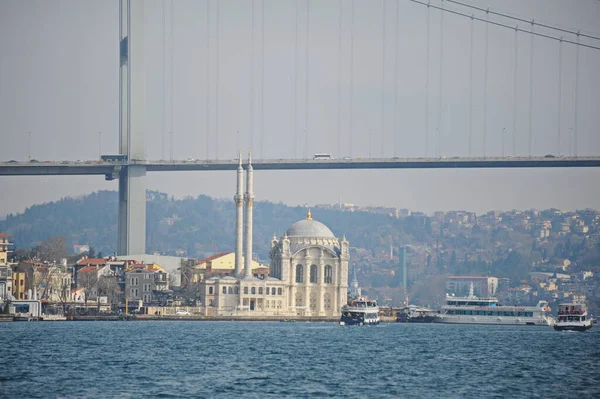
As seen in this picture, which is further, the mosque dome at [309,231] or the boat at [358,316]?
the mosque dome at [309,231]

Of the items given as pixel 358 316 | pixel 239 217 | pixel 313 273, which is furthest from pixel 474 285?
pixel 358 316

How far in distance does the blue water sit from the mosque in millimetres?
23827

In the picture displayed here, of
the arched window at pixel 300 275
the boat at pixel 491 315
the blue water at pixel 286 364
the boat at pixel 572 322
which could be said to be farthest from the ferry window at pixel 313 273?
the blue water at pixel 286 364

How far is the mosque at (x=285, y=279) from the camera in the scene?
88.1 metres

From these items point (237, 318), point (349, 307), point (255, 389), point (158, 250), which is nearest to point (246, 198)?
point (237, 318)

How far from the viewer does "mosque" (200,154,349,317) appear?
88.1 metres

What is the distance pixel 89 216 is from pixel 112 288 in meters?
102

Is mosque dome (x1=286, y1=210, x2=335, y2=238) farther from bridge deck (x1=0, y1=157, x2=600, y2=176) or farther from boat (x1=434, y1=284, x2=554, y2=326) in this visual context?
boat (x1=434, y1=284, x2=554, y2=326)

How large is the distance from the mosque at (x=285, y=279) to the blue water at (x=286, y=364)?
23.8 m

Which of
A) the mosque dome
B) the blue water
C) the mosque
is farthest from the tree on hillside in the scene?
the blue water

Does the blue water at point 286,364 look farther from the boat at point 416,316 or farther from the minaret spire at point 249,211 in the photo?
the minaret spire at point 249,211

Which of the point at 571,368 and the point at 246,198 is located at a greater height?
the point at 246,198

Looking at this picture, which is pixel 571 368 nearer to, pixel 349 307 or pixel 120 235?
pixel 349 307

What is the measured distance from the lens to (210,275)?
104m
